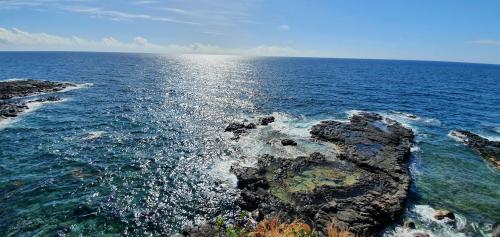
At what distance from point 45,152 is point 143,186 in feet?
63.0

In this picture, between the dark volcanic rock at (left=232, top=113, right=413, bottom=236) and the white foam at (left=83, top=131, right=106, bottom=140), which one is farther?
the white foam at (left=83, top=131, right=106, bottom=140)

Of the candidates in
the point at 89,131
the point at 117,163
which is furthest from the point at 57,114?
the point at 117,163

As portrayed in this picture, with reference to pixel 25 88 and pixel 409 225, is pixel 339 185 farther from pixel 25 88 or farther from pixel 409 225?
pixel 25 88

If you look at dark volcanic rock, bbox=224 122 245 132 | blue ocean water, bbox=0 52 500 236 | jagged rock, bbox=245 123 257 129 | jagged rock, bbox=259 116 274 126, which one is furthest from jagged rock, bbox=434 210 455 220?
jagged rock, bbox=259 116 274 126

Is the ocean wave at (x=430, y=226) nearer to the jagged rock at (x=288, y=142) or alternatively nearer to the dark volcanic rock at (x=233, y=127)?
the jagged rock at (x=288, y=142)

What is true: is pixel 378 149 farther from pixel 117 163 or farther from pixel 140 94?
pixel 140 94

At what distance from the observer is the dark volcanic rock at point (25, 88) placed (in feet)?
273

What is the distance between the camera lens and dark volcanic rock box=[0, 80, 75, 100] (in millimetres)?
83162

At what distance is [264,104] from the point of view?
273 ft

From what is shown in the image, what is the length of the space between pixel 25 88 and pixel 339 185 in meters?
91.8

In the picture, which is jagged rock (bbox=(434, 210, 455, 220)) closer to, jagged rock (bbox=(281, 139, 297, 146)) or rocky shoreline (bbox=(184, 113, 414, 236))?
rocky shoreline (bbox=(184, 113, 414, 236))

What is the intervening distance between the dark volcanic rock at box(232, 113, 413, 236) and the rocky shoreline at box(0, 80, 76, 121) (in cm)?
5349

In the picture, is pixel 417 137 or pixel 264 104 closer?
pixel 417 137

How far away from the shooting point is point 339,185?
124ft
